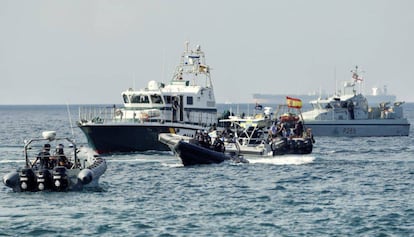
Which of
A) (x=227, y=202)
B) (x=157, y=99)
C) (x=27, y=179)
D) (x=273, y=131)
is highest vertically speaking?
(x=157, y=99)

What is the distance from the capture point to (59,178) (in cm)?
3628

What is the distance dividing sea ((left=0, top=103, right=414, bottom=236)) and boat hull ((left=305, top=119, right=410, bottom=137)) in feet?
108

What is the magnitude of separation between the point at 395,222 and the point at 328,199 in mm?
5974

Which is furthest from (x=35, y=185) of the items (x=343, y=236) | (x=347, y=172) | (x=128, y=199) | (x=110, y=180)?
(x=347, y=172)

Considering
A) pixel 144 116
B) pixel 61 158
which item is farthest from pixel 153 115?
pixel 61 158

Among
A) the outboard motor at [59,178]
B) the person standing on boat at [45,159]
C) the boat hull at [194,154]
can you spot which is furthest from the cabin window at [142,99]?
the outboard motor at [59,178]

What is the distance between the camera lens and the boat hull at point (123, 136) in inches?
2329

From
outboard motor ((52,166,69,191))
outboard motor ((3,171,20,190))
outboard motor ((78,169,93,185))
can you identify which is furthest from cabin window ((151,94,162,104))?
outboard motor ((52,166,69,191))

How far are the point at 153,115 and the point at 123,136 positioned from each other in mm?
3146

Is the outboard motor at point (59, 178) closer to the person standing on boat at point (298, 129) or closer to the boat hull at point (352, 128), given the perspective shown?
the person standing on boat at point (298, 129)

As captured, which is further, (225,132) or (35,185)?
(225,132)

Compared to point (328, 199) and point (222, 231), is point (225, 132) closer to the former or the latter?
point (328, 199)

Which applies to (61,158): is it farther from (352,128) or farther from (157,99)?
(352,128)

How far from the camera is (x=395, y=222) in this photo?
30828 mm
